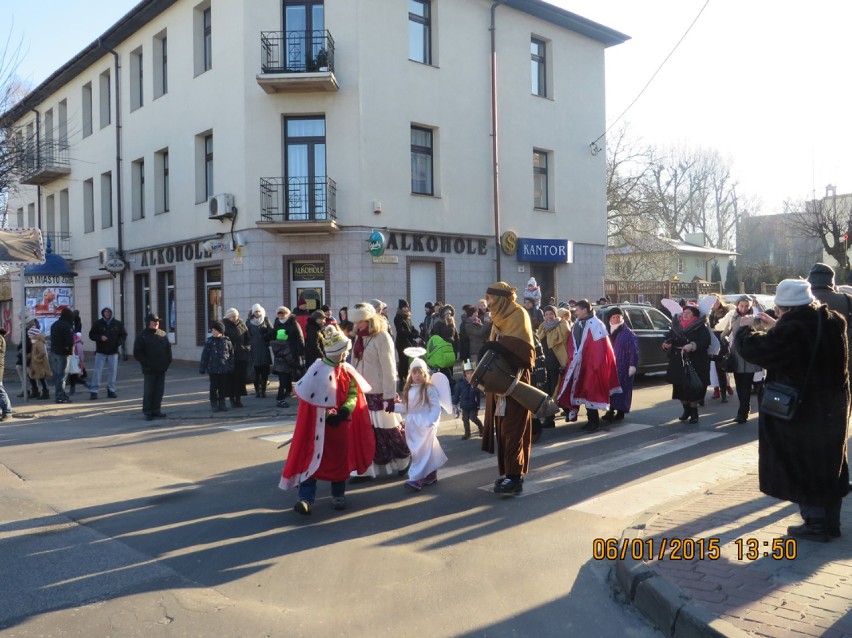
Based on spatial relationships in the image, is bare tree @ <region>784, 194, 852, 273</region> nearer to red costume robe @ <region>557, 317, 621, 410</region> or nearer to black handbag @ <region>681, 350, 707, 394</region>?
black handbag @ <region>681, 350, 707, 394</region>

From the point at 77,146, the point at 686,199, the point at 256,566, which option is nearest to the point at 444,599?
the point at 256,566

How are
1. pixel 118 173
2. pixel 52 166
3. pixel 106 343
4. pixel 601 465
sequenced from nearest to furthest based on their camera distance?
pixel 601 465 < pixel 106 343 < pixel 118 173 < pixel 52 166

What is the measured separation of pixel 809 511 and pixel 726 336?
7.36 metres

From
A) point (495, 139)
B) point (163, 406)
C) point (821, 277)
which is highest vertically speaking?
point (495, 139)

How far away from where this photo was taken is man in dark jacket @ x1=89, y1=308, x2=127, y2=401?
14.5m

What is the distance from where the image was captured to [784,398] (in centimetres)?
488

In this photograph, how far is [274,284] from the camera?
18734mm

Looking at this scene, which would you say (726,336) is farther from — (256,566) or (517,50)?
(517,50)

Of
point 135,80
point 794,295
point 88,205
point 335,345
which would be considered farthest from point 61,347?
point 88,205

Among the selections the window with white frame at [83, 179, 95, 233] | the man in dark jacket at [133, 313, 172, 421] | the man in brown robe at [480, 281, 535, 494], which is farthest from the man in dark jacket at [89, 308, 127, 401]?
the window with white frame at [83, 179, 95, 233]

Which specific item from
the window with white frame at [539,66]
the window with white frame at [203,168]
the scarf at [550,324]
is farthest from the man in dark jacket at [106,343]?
the window with white frame at [539,66]

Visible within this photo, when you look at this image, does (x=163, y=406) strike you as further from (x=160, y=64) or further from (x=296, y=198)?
(x=160, y=64)

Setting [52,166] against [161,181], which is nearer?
[161,181]
